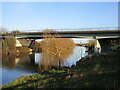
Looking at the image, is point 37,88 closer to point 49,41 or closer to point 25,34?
point 49,41

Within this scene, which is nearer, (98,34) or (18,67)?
(18,67)

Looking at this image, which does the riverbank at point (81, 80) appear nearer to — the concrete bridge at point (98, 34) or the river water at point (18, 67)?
the river water at point (18, 67)

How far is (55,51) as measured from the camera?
23250mm

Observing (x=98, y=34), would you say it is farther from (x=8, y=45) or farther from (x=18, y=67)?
(x=8, y=45)

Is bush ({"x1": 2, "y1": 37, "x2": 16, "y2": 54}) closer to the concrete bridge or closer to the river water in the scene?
the concrete bridge

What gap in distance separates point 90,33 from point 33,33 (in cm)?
1647

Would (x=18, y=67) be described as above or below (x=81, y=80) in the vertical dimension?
below

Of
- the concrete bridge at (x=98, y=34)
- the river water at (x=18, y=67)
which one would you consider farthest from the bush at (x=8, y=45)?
the river water at (x=18, y=67)

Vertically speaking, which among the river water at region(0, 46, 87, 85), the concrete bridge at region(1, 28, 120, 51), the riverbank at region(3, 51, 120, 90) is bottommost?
the river water at region(0, 46, 87, 85)

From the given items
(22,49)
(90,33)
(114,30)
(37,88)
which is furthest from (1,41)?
(37,88)

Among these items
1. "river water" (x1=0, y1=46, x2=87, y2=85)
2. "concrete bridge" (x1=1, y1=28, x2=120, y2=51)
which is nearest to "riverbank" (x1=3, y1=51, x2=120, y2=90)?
"river water" (x1=0, y1=46, x2=87, y2=85)

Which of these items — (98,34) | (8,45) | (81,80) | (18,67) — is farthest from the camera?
(8,45)

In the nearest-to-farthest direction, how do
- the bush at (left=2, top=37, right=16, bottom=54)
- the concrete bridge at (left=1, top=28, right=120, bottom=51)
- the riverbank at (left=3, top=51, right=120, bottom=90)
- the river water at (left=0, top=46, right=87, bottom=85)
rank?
A: the riverbank at (left=3, top=51, right=120, bottom=90) < the river water at (left=0, top=46, right=87, bottom=85) < the concrete bridge at (left=1, top=28, right=120, bottom=51) < the bush at (left=2, top=37, right=16, bottom=54)

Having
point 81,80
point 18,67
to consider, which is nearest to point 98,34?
point 18,67
